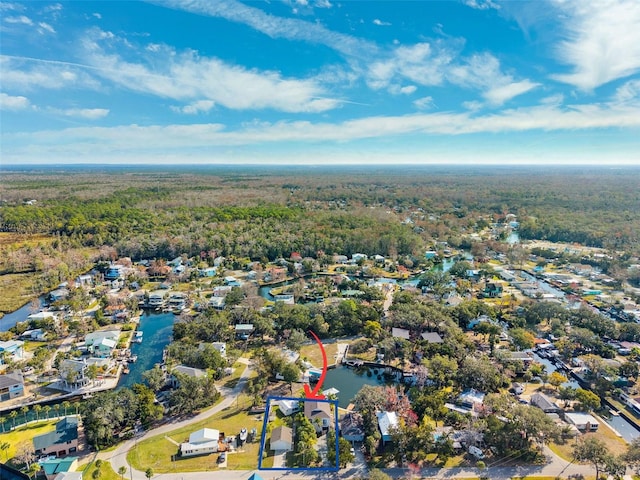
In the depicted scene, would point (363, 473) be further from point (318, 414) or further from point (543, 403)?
point (543, 403)

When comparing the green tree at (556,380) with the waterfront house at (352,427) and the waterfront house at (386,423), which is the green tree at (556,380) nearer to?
the waterfront house at (386,423)

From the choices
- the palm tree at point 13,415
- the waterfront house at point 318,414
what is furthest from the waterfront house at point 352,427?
the palm tree at point 13,415

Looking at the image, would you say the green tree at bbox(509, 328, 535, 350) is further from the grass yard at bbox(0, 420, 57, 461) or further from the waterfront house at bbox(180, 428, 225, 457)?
the grass yard at bbox(0, 420, 57, 461)

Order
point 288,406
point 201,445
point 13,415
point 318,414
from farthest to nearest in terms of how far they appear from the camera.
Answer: point 288,406 < point 13,415 < point 318,414 < point 201,445

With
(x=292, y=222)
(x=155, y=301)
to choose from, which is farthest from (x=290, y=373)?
(x=292, y=222)

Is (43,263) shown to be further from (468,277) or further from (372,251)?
(468,277)

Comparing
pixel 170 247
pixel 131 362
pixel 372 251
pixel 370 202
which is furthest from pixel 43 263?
pixel 370 202
